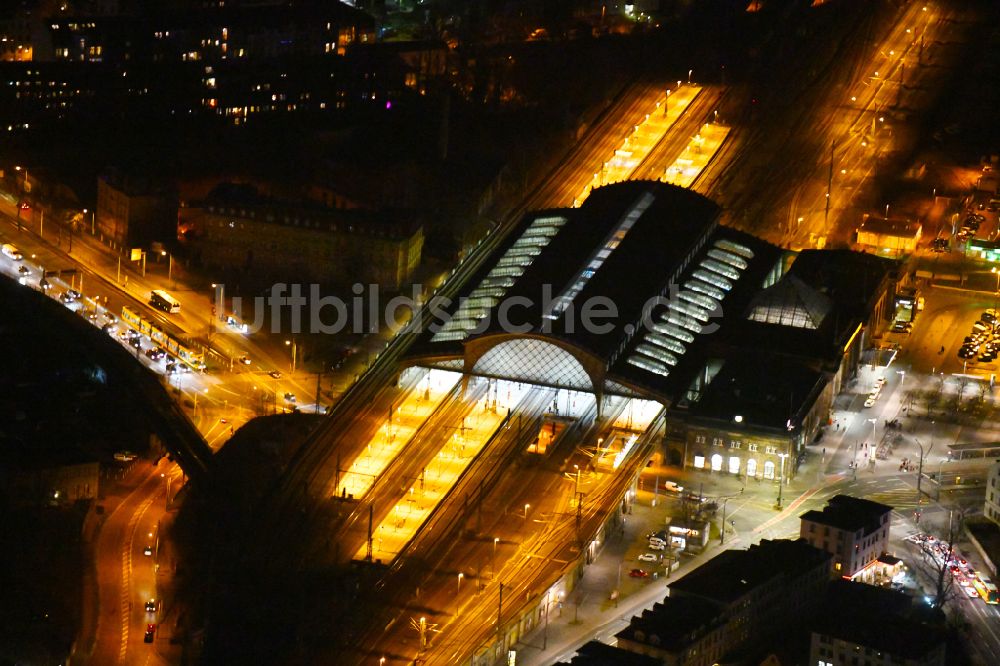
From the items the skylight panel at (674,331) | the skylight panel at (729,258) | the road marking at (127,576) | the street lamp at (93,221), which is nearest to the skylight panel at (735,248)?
the skylight panel at (729,258)

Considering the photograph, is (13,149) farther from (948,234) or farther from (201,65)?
(948,234)

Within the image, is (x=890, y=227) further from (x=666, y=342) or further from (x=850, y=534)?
(x=850, y=534)

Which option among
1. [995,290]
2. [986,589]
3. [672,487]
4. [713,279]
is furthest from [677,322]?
[986,589]

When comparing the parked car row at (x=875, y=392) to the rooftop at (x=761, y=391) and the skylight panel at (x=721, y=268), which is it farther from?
the skylight panel at (x=721, y=268)

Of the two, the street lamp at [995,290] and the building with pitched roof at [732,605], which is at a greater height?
the street lamp at [995,290]

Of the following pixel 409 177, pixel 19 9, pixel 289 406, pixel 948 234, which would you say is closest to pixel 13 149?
pixel 19 9

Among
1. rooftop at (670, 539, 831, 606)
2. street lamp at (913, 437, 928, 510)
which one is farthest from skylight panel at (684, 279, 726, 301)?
rooftop at (670, 539, 831, 606)
